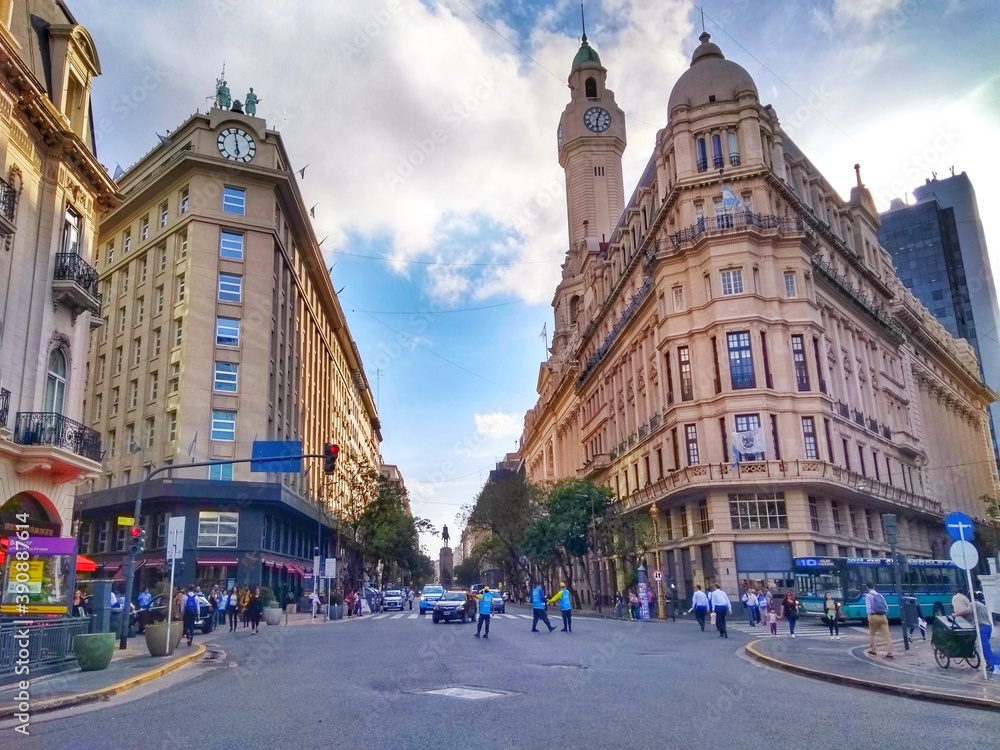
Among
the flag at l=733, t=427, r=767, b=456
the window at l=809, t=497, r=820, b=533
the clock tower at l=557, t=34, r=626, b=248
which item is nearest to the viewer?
the flag at l=733, t=427, r=767, b=456

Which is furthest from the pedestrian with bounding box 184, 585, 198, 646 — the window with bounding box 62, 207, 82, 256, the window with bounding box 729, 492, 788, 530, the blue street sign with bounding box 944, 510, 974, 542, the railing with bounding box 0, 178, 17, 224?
the window with bounding box 729, 492, 788, 530

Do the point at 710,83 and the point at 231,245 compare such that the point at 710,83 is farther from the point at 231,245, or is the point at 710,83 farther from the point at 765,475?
the point at 231,245

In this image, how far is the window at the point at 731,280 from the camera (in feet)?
156

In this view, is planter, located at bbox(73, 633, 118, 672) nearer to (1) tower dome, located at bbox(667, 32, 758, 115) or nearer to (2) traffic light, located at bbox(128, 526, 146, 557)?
(2) traffic light, located at bbox(128, 526, 146, 557)

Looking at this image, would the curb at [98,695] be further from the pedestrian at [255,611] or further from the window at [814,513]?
the window at [814,513]

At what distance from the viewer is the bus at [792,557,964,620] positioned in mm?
35750

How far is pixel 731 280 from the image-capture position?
47719 millimetres

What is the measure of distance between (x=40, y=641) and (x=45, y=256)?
1175 cm

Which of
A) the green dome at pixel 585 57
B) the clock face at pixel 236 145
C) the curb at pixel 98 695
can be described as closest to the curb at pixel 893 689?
the curb at pixel 98 695

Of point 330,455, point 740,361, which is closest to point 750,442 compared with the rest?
point 740,361

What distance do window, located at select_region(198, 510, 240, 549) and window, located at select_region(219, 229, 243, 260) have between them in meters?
15.3

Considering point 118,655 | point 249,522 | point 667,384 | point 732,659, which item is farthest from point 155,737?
point 667,384

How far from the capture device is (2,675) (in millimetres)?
13719

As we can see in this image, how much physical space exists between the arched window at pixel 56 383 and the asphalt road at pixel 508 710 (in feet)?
30.5
